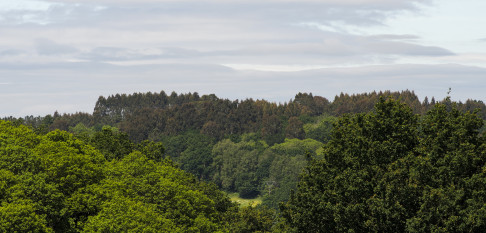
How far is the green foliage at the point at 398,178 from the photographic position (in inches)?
2133

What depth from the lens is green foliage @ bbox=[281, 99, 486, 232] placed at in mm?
54188

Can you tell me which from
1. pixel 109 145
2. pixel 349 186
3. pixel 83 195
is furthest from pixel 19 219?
pixel 109 145

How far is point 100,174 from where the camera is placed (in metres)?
78.2

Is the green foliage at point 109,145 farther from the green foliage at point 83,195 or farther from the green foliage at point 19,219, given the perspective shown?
the green foliage at point 19,219

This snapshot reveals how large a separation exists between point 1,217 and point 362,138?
32.2 metres

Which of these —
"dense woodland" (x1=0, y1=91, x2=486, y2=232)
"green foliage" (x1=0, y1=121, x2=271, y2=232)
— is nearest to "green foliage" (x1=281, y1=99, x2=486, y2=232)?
"dense woodland" (x1=0, y1=91, x2=486, y2=232)

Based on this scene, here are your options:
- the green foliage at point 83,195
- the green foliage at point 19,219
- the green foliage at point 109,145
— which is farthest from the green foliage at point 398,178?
the green foliage at point 109,145

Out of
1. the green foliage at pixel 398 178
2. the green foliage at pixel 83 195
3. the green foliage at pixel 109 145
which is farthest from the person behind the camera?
the green foliage at pixel 109 145

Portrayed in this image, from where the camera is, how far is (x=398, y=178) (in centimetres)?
5778

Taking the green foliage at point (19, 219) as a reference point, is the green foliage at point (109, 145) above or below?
above

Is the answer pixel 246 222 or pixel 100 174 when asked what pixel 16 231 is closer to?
pixel 100 174

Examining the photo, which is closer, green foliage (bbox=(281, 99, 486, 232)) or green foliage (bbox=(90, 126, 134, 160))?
green foliage (bbox=(281, 99, 486, 232))

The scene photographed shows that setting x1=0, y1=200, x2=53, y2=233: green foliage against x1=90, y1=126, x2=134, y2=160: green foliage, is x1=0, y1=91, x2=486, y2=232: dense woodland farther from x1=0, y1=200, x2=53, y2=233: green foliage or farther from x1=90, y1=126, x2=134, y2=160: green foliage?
x1=90, y1=126, x2=134, y2=160: green foliage

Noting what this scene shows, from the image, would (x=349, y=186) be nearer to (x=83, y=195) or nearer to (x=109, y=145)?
(x=83, y=195)
